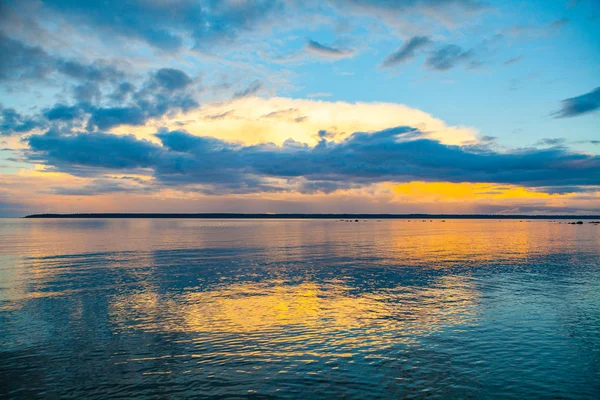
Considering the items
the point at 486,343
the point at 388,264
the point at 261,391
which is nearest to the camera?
the point at 261,391

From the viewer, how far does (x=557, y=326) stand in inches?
1000

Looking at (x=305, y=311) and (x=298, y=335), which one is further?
(x=305, y=311)

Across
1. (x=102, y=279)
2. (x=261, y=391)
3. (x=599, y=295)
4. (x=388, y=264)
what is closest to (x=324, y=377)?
(x=261, y=391)

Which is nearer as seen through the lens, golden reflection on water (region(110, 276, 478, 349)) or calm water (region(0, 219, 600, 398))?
calm water (region(0, 219, 600, 398))

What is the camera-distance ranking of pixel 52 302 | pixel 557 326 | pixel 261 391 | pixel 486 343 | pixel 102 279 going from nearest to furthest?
1. pixel 261 391
2. pixel 486 343
3. pixel 557 326
4. pixel 52 302
5. pixel 102 279

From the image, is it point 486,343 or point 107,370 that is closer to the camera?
point 107,370

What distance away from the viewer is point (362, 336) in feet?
76.0

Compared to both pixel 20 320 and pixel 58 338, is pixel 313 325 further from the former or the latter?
pixel 20 320

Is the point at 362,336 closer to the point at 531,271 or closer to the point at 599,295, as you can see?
the point at 599,295

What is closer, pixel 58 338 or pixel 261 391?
pixel 261 391

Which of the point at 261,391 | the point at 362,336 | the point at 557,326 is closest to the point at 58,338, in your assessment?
the point at 261,391

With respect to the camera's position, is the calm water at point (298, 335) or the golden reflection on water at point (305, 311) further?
the golden reflection on water at point (305, 311)

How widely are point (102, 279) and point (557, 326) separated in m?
39.4

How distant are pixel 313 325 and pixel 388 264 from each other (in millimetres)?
32177
